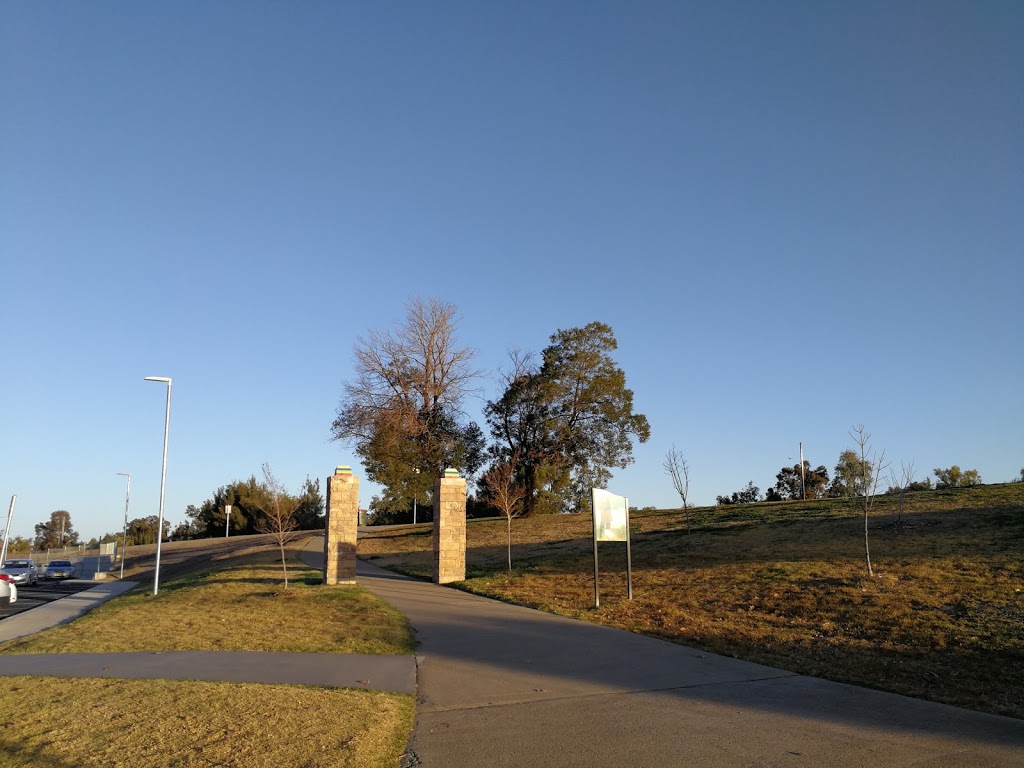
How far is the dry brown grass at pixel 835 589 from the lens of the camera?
962cm

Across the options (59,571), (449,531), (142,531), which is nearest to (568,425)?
(449,531)

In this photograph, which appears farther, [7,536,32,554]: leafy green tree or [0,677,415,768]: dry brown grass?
[7,536,32,554]: leafy green tree

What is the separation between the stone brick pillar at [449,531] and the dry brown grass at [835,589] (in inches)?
30.0

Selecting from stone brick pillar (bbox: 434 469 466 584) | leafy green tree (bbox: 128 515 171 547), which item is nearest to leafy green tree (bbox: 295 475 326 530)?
leafy green tree (bbox: 128 515 171 547)

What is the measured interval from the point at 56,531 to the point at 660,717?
129385mm

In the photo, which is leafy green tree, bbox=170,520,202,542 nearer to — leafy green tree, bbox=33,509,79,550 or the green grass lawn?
leafy green tree, bbox=33,509,79,550

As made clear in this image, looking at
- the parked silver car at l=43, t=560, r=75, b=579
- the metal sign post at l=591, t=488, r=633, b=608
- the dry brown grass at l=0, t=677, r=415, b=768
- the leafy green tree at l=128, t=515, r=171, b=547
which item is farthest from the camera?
the leafy green tree at l=128, t=515, r=171, b=547

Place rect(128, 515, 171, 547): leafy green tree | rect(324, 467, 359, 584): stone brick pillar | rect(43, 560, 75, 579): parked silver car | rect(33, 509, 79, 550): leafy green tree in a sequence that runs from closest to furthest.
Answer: rect(324, 467, 359, 584): stone brick pillar → rect(43, 560, 75, 579): parked silver car → rect(128, 515, 171, 547): leafy green tree → rect(33, 509, 79, 550): leafy green tree

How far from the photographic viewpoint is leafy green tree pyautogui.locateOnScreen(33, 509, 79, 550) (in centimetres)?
10746

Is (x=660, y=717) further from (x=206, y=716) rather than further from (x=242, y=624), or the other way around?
A: (x=242, y=624)

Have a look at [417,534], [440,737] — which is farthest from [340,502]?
[417,534]

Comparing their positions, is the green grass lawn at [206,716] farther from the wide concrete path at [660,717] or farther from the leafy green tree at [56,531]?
the leafy green tree at [56,531]

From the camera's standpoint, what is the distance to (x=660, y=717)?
740cm

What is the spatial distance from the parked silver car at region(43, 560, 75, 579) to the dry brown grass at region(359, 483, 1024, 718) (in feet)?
97.7
